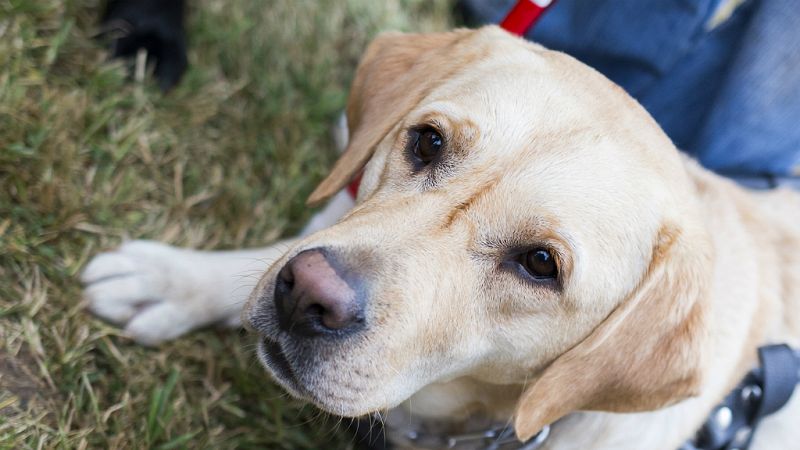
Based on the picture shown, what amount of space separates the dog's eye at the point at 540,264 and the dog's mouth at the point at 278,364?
744mm

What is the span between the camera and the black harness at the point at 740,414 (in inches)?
108

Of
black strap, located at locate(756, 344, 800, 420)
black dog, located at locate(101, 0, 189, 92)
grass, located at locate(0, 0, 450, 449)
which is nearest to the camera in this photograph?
black strap, located at locate(756, 344, 800, 420)

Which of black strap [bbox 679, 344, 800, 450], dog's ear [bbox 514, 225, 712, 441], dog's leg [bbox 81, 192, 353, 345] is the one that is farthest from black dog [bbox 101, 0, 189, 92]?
black strap [bbox 679, 344, 800, 450]

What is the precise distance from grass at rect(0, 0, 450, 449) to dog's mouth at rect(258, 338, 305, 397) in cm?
73

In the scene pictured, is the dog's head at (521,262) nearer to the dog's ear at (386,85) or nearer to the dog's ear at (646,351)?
the dog's ear at (646,351)

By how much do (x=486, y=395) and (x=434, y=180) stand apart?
78 centimetres

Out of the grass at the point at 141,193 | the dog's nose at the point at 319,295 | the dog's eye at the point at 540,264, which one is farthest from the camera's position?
the grass at the point at 141,193

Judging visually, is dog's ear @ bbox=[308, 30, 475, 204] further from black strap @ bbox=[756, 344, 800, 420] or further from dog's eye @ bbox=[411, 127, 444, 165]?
black strap @ bbox=[756, 344, 800, 420]

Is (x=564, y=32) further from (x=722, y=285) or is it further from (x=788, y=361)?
(x=788, y=361)

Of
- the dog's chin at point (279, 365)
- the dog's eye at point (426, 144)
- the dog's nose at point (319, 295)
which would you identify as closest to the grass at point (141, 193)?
the dog's chin at point (279, 365)

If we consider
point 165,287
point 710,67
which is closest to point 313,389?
point 165,287

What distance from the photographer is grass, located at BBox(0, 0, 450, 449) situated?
2863 mm

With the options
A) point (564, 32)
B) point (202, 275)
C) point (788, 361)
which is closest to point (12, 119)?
point (202, 275)

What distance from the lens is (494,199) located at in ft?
7.96
